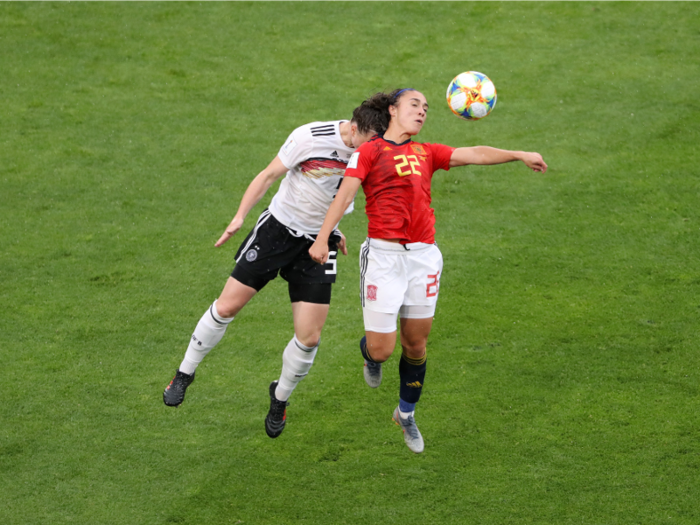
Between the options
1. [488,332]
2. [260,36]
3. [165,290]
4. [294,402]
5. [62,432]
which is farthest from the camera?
[260,36]

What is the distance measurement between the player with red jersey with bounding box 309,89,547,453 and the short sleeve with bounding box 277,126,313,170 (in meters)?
0.55

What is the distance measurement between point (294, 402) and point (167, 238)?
3.64 m

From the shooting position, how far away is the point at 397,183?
23.0ft

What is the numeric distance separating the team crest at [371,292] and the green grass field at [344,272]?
197 centimetres

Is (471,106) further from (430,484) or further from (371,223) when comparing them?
(430,484)

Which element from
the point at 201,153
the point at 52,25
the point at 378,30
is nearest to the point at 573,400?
the point at 201,153

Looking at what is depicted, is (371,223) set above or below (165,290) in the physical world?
above

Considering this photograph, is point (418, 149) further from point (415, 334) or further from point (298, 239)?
point (415, 334)

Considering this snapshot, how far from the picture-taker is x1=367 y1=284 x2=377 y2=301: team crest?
285 inches

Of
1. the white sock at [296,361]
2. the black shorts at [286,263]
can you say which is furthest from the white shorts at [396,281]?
the white sock at [296,361]

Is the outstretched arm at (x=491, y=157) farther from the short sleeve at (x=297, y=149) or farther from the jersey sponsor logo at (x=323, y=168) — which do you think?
the short sleeve at (x=297, y=149)

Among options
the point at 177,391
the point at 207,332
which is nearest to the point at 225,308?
the point at 207,332

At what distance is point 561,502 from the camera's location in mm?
7883

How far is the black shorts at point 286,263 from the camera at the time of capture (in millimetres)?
7520
